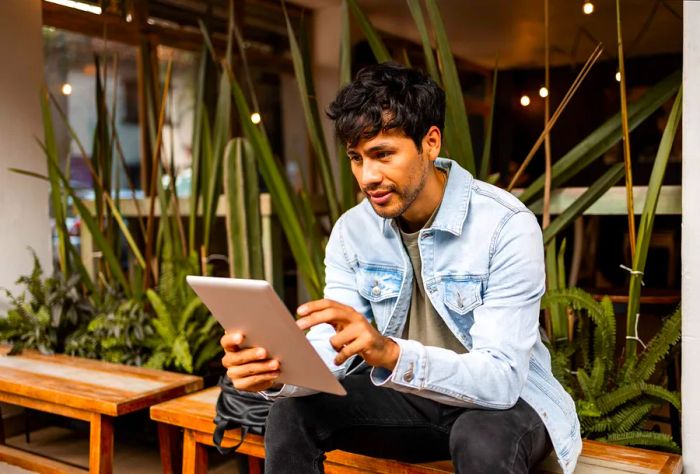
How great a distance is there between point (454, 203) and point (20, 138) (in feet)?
7.64

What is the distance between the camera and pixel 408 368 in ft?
4.87

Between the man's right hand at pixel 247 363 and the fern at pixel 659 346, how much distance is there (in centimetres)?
112

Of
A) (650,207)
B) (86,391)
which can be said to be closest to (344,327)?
(650,207)

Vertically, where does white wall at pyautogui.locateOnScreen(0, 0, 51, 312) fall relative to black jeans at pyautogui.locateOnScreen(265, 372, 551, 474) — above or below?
above

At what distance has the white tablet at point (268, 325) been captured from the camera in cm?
138

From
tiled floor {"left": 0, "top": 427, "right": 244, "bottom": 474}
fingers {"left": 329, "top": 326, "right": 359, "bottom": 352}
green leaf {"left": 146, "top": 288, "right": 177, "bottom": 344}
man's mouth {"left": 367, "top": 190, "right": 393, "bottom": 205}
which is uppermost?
man's mouth {"left": 367, "top": 190, "right": 393, "bottom": 205}

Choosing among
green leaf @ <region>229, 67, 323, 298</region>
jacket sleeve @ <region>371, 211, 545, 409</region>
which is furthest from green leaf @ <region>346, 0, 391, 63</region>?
jacket sleeve @ <region>371, 211, 545, 409</region>

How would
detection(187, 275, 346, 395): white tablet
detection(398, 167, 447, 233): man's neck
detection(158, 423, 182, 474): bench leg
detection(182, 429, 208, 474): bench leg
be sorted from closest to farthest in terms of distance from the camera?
detection(187, 275, 346, 395): white tablet, detection(398, 167, 447, 233): man's neck, detection(182, 429, 208, 474): bench leg, detection(158, 423, 182, 474): bench leg

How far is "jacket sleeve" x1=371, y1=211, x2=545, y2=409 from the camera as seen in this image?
4.90ft

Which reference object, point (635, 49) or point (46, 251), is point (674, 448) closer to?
point (46, 251)

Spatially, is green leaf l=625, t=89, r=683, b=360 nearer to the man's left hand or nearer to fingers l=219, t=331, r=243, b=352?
the man's left hand

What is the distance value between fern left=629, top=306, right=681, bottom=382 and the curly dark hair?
0.90 meters

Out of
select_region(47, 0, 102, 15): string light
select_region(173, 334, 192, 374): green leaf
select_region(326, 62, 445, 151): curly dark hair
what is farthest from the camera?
select_region(47, 0, 102, 15): string light

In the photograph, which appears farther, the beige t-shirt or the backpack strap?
the backpack strap
